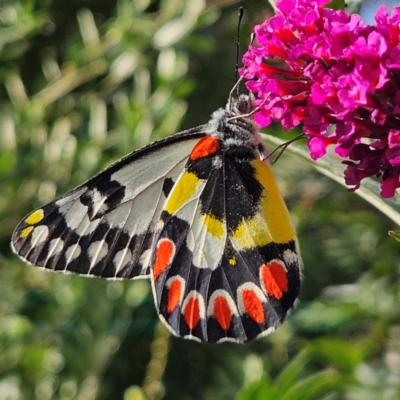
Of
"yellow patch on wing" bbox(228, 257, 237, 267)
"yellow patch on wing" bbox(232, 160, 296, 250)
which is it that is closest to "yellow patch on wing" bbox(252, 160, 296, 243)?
"yellow patch on wing" bbox(232, 160, 296, 250)

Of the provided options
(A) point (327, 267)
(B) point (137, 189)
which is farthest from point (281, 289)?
(A) point (327, 267)

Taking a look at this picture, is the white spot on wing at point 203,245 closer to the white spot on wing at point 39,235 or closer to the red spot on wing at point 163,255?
the red spot on wing at point 163,255

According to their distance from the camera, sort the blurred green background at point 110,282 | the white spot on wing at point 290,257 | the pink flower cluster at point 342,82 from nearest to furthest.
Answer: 1. the pink flower cluster at point 342,82
2. the white spot on wing at point 290,257
3. the blurred green background at point 110,282

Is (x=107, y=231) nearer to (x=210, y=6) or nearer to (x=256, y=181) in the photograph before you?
(x=256, y=181)

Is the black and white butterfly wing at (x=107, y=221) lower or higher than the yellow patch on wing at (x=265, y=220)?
higher

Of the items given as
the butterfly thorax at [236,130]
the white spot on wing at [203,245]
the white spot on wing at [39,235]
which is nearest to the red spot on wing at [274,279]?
the white spot on wing at [203,245]

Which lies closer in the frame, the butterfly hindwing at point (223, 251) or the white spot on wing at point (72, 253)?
the butterfly hindwing at point (223, 251)
